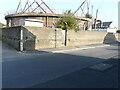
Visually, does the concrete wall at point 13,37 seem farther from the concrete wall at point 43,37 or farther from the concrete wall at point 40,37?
the concrete wall at point 43,37

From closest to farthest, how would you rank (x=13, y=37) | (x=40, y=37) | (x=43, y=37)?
(x=13, y=37) < (x=40, y=37) < (x=43, y=37)

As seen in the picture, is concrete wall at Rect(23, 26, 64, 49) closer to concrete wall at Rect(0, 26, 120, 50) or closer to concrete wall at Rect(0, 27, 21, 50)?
concrete wall at Rect(0, 26, 120, 50)

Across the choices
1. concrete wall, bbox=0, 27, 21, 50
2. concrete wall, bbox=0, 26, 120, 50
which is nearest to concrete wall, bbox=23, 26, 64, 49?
concrete wall, bbox=0, 26, 120, 50

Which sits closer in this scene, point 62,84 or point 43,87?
point 43,87

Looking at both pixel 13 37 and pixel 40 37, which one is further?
pixel 40 37

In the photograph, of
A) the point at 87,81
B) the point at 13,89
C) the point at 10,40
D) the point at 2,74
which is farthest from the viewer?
the point at 10,40

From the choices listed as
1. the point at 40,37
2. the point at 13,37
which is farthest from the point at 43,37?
the point at 13,37

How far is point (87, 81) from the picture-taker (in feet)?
15.9

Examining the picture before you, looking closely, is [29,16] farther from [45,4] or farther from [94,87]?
[94,87]

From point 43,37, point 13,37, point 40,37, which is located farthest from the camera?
point 43,37

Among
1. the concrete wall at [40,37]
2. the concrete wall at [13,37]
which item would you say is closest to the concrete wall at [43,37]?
the concrete wall at [40,37]

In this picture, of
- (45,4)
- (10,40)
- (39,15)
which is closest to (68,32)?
(10,40)

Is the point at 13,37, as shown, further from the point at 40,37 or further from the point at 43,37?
the point at 43,37

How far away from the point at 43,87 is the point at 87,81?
176cm
